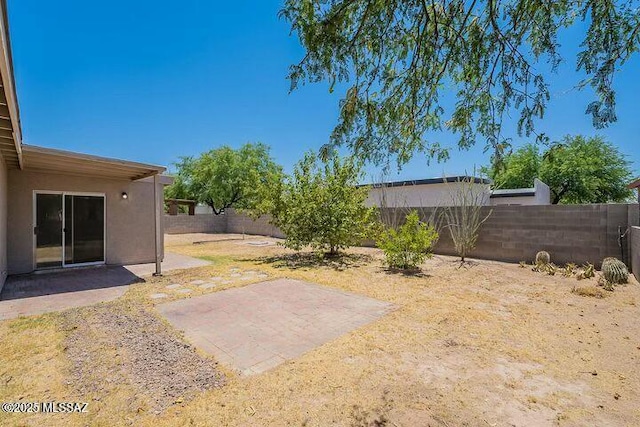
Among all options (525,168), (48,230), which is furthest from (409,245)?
(525,168)

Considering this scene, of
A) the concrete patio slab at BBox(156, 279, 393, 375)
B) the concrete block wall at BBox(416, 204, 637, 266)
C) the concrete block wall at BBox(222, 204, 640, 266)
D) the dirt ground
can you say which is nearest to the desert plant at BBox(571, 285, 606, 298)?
the dirt ground

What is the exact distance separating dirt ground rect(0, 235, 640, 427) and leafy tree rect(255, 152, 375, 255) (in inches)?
198

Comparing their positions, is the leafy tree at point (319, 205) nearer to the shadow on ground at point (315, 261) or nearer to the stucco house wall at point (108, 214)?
the shadow on ground at point (315, 261)

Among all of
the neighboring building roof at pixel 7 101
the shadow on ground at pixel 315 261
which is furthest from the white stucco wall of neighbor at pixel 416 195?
the neighboring building roof at pixel 7 101

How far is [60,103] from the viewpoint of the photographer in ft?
38.1

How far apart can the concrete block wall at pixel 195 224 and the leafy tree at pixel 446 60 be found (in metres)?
20.6

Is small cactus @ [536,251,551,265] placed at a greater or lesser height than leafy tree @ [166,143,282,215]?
Answer: lesser

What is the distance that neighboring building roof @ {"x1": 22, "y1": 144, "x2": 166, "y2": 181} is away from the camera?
5.97m

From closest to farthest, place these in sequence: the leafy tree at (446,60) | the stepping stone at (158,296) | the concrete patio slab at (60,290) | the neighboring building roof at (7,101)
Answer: the neighboring building roof at (7,101) < the leafy tree at (446,60) < the concrete patio slab at (60,290) < the stepping stone at (158,296)

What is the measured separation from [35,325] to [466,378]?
18.5 ft

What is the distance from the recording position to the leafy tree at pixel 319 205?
32.8 feet

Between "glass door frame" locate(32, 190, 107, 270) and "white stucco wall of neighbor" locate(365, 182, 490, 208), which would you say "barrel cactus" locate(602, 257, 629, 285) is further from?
"glass door frame" locate(32, 190, 107, 270)

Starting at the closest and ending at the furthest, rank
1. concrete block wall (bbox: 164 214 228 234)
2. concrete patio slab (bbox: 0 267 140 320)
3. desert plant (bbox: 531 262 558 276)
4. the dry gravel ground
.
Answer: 1. the dry gravel ground
2. concrete patio slab (bbox: 0 267 140 320)
3. desert plant (bbox: 531 262 558 276)
4. concrete block wall (bbox: 164 214 228 234)

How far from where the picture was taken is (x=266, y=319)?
15.1 ft
